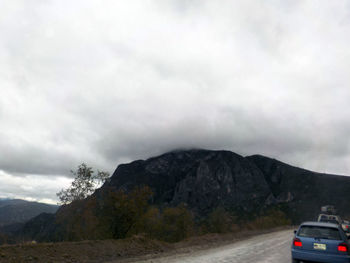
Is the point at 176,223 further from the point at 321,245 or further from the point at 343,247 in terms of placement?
the point at 343,247

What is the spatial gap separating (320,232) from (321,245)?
0.58 meters

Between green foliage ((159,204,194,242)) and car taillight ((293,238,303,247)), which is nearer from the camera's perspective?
car taillight ((293,238,303,247))

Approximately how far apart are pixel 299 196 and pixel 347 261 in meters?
199

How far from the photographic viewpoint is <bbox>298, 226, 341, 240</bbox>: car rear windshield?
1120 cm

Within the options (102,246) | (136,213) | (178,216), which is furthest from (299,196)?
(102,246)

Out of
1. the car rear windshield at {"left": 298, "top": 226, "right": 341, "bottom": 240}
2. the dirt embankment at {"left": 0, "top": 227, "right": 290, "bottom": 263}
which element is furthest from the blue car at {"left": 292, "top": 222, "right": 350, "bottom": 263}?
the dirt embankment at {"left": 0, "top": 227, "right": 290, "bottom": 263}

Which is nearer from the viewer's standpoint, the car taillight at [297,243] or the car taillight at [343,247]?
the car taillight at [343,247]

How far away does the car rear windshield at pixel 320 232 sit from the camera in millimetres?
11203

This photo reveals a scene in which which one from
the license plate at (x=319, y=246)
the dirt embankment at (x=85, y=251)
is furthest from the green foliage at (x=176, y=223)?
the license plate at (x=319, y=246)

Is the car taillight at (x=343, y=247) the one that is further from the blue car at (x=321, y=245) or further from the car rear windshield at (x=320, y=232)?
the car rear windshield at (x=320, y=232)

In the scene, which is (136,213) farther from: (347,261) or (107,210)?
(347,261)

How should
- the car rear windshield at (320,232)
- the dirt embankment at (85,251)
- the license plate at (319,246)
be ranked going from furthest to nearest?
the dirt embankment at (85,251), the car rear windshield at (320,232), the license plate at (319,246)

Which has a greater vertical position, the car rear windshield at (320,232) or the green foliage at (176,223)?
the green foliage at (176,223)

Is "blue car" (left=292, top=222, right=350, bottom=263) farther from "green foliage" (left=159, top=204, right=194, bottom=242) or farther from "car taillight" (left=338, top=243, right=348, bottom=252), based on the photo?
"green foliage" (left=159, top=204, right=194, bottom=242)
